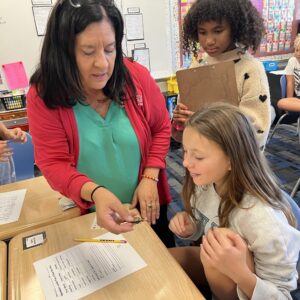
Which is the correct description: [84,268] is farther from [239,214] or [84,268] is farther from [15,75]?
[15,75]

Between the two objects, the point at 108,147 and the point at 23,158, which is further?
the point at 23,158

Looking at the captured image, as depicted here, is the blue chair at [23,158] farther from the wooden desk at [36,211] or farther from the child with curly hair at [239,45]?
the child with curly hair at [239,45]

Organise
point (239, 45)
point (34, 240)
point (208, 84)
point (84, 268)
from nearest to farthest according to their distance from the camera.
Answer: point (84, 268)
point (34, 240)
point (208, 84)
point (239, 45)

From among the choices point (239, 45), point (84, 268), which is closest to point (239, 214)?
point (84, 268)

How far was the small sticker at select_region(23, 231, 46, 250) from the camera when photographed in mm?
938

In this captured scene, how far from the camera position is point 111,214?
0.83m

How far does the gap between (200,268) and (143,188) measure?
336 mm

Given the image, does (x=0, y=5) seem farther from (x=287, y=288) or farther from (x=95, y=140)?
(x=287, y=288)

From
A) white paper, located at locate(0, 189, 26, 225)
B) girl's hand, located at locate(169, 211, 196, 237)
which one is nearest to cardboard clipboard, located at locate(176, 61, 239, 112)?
girl's hand, located at locate(169, 211, 196, 237)

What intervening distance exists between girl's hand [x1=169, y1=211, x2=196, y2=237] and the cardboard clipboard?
1.36ft

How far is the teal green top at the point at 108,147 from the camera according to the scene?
0.97 m

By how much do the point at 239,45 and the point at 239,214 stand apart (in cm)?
75

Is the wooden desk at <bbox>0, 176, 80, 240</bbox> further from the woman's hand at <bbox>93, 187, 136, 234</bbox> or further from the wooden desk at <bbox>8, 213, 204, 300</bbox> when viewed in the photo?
the woman's hand at <bbox>93, 187, 136, 234</bbox>

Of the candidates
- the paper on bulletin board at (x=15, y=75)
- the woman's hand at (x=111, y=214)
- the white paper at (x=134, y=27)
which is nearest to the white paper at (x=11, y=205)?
the woman's hand at (x=111, y=214)
